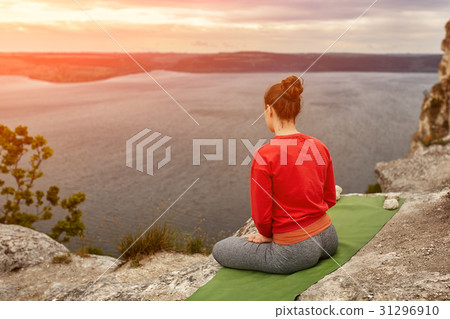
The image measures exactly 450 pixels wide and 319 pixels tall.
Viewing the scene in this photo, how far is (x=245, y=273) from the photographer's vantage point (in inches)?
144

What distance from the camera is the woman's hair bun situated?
3.03 meters

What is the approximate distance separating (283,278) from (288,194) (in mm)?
750

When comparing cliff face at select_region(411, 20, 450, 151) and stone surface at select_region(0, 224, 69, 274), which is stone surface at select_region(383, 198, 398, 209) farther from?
cliff face at select_region(411, 20, 450, 151)

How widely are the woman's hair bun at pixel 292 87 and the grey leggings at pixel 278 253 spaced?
1201mm

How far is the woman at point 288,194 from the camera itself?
3139 millimetres

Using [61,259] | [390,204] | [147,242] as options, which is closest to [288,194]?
[390,204]

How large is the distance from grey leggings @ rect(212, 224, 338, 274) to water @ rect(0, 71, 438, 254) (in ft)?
4.58

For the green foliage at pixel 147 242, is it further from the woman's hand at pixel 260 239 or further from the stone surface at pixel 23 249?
the woman's hand at pixel 260 239

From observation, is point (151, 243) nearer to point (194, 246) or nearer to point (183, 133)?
point (194, 246)

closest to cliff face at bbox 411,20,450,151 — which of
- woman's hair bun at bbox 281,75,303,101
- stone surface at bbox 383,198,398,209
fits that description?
stone surface at bbox 383,198,398,209

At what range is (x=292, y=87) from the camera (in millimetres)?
3021

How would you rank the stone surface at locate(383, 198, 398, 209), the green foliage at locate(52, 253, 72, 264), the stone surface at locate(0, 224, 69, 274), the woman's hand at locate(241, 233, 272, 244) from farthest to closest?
the green foliage at locate(52, 253, 72, 264) < the stone surface at locate(0, 224, 69, 274) < the stone surface at locate(383, 198, 398, 209) < the woman's hand at locate(241, 233, 272, 244)

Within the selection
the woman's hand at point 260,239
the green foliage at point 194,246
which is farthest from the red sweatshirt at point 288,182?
the green foliage at point 194,246

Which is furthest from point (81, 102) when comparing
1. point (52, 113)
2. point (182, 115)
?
point (182, 115)
